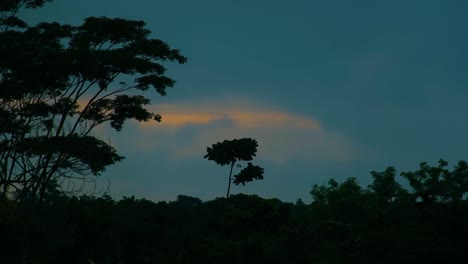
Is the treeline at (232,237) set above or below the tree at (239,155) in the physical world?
below

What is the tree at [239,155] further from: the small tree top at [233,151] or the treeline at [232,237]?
the treeline at [232,237]

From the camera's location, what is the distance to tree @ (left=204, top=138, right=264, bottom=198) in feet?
151

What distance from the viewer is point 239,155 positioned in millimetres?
46656

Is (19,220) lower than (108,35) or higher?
lower

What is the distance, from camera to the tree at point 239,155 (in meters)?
46.2

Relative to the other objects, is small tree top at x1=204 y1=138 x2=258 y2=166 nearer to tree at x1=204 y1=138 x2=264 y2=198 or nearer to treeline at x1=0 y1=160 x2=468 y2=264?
tree at x1=204 y1=138 x2=264 y2=198

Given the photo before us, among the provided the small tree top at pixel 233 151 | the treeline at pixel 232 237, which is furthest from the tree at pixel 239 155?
the treeline at pixel 232 237

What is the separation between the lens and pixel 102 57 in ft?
83.4

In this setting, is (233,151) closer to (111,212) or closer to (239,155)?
(239,155)

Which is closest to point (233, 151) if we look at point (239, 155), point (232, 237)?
point (239, 155)

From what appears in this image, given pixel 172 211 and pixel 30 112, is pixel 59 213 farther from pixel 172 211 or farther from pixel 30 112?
pixel 172 211

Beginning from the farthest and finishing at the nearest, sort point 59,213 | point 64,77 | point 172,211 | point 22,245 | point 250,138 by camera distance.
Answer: point 250,138, point 172,211, point 59,213, point 64,77, point 22,245

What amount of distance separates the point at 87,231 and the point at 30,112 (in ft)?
41.0

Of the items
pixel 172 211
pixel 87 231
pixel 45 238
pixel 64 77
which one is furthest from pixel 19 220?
pixel 172 211
